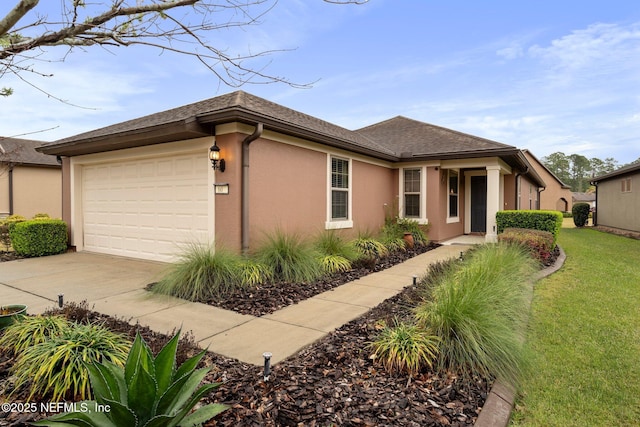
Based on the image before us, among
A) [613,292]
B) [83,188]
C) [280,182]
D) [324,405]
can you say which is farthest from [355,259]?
[83,188]

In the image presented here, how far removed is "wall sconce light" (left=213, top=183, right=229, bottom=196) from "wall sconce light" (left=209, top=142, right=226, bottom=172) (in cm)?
30

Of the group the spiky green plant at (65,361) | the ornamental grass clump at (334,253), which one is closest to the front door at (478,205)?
the ornamental grass clump at (334,253)

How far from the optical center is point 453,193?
1263cm

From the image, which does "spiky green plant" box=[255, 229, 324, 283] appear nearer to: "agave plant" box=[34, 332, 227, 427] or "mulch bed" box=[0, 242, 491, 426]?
"mulch bed" box=[0, 242, 491, 426]

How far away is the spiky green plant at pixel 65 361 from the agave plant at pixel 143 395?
0.32 m

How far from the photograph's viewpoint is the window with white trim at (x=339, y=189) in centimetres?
897

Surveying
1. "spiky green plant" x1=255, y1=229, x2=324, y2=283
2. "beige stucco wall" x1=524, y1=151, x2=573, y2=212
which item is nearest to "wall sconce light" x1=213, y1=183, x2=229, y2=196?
"spiky green plant" x1=255, y1=229, x2=324, y2=283

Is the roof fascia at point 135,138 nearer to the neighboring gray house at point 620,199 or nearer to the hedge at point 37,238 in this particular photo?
the hedge at point 37,238

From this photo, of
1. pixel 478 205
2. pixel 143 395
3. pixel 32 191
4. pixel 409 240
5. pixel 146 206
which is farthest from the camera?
pixel 32 191

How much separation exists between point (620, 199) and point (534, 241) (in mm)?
13850

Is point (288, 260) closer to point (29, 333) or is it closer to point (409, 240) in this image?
point (29, 333)

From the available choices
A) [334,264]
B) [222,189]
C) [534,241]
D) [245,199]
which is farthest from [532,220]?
[222,189]

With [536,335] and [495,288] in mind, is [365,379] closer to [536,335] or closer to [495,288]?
[495,288]

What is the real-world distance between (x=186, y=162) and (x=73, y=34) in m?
5.29
